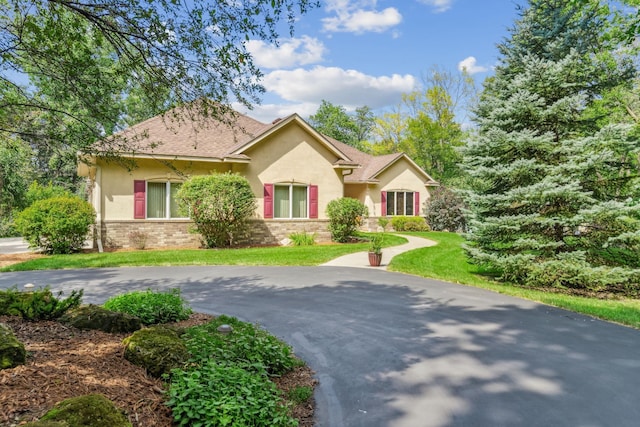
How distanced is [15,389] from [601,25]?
63.8 feet

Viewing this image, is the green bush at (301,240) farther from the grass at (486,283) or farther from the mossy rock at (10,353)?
the mossy rock at (10,353)

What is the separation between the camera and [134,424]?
2705 millimetres

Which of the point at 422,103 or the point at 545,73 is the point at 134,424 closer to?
the point at 545,73

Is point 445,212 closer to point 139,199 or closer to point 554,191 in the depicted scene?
point 554,191

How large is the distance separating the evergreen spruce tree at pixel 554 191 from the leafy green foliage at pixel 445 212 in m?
13.5

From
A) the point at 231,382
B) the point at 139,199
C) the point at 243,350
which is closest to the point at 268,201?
the point at 139,199

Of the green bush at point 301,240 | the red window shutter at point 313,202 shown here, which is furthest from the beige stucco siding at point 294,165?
the green bush at point 301,240

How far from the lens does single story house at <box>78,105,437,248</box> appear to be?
1545 centimetres

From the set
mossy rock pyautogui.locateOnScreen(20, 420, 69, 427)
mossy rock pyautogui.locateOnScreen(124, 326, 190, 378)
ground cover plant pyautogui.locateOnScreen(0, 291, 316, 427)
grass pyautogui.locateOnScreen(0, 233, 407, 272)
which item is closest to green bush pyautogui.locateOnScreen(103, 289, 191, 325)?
ground cover plant pyautogui.locateOnScreen(0, 291, 316, 427)

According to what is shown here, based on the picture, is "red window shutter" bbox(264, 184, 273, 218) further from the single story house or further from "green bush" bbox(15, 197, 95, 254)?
"green bush" bbox(15, 197, 95, 254)

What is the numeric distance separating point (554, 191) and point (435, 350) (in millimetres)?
5780

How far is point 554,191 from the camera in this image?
8625 millimetres

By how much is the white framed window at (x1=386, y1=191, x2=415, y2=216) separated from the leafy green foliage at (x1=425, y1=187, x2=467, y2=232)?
49.3 inches

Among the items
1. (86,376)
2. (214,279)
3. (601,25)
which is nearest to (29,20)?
(86,376)
